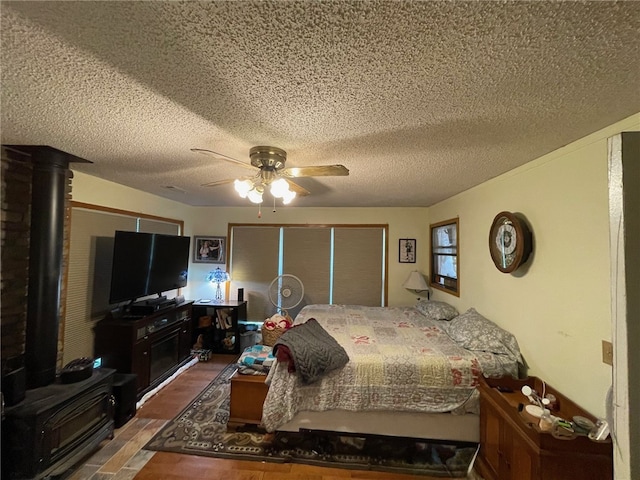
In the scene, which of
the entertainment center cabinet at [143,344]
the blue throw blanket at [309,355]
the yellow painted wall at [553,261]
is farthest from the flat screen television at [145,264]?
the blue throw blanket at [309,355]

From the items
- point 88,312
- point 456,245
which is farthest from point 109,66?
point 456,245

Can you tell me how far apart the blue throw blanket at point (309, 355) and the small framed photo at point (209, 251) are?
2850 millimetres

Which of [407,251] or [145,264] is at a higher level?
[407,251]

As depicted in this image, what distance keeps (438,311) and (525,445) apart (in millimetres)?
1897

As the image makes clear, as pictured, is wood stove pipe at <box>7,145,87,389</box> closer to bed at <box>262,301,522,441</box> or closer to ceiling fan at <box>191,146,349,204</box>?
ceiling fan at <box>191,146,349,204</box>

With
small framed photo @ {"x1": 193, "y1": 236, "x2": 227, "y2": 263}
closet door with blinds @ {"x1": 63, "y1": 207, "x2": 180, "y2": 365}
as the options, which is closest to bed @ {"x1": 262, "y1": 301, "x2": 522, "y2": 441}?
closet door with blinds @ {"x1": 63, "y1": 207, "x2": 180, "y2": 365}

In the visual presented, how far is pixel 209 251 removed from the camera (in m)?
4.71

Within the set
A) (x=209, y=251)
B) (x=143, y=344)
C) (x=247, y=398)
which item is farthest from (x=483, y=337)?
(x=209, y=251)

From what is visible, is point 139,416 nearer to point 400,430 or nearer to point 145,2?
point 400,430

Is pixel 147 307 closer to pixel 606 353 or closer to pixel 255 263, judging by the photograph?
pixel 255 263

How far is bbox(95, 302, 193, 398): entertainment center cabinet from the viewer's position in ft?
8.79

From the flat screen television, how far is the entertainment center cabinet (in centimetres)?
27

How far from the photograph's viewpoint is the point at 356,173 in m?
2.48

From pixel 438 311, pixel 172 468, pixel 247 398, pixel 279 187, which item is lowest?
pixel 172 468
